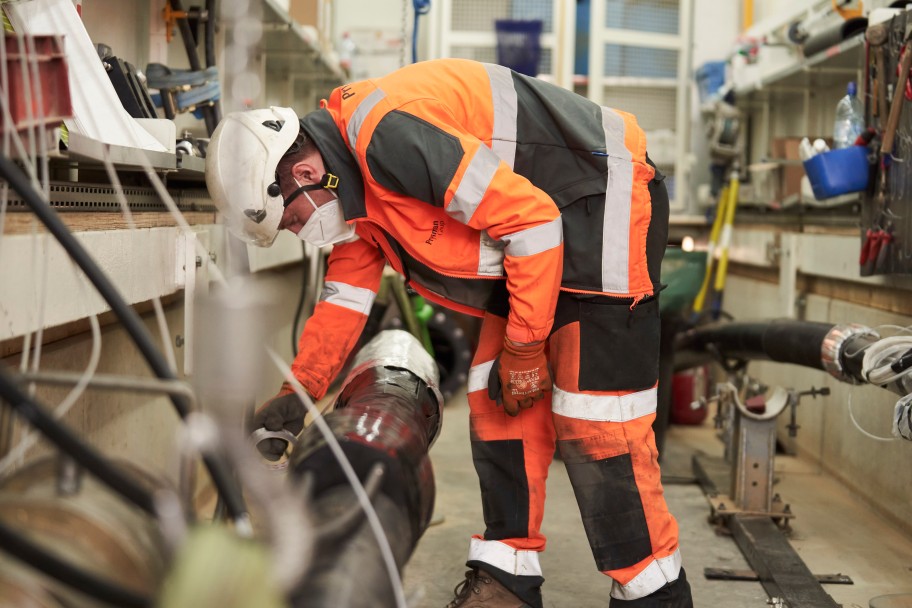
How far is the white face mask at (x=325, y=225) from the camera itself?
191 centimetres

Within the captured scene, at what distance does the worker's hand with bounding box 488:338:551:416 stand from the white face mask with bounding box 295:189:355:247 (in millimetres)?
430

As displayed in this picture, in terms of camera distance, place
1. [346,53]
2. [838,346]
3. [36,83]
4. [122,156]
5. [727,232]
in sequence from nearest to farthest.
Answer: [36,83] < [122,156] < [838,346] < [727,232] < [346,53]

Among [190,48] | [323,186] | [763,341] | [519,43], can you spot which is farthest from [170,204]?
[519,43]

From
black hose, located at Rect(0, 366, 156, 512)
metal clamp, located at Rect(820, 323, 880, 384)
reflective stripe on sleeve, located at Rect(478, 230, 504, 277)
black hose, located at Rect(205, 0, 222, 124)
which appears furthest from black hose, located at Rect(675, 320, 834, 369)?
black hose, located at Rect(0, 366, 156, 512)

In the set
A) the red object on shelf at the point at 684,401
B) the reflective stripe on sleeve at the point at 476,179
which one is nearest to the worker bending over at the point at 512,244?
the reflective stripe on sleeve at the point at 476,179

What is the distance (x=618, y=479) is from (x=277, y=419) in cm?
73

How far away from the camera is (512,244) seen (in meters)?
1.77

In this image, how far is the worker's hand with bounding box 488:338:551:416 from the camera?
6.28 ft

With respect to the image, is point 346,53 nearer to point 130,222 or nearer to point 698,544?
point 698,544

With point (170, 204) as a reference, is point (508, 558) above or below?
below

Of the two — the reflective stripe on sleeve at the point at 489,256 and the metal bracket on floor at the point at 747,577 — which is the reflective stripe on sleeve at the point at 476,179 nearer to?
the reflective stripe on sleeve at the point at 489,256

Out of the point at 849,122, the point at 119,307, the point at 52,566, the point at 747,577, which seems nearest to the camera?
the point at 52,566

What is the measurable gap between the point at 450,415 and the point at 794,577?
2236mm

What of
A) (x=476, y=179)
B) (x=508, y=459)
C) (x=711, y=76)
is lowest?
(x=508, y=459)
